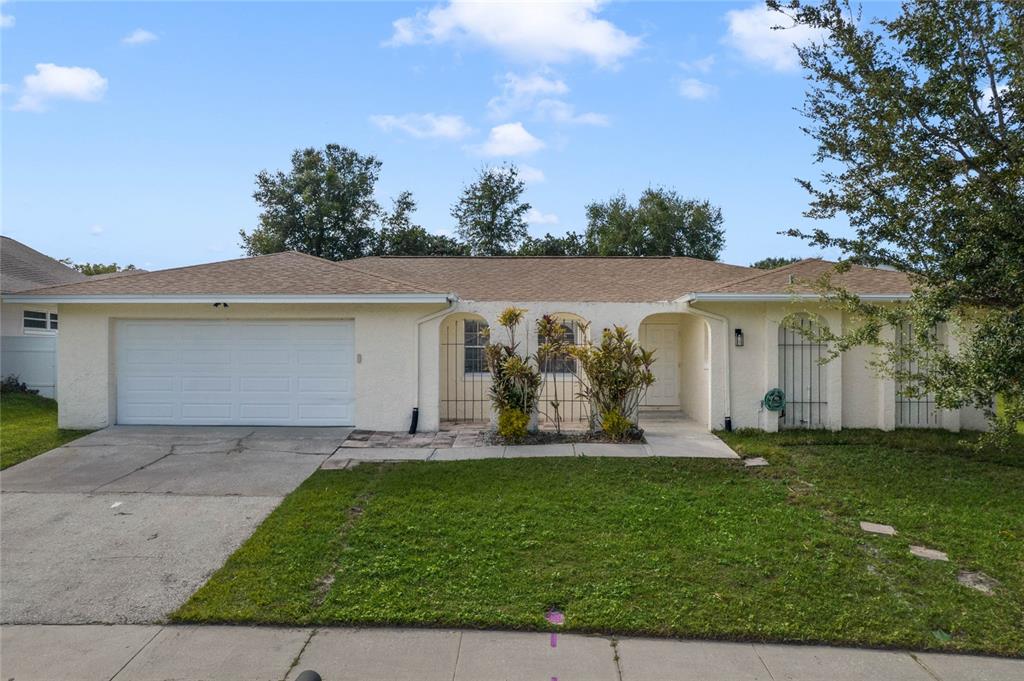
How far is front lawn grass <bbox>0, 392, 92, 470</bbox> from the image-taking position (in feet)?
30.7

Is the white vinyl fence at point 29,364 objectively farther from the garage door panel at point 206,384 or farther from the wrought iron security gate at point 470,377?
the wrought iron security gate at point 470,377

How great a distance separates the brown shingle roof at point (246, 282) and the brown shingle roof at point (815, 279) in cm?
557

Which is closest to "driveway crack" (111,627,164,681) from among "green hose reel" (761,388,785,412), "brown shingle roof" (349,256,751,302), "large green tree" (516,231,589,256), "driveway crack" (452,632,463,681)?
"driveway crack" (452,632,463,681)

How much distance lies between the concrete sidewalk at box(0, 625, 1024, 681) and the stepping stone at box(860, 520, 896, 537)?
2.14 m

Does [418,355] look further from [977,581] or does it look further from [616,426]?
[977,581]

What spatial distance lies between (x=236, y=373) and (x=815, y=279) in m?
10.6

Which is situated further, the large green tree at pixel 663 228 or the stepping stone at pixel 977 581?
the large green tree at pixel 663 228

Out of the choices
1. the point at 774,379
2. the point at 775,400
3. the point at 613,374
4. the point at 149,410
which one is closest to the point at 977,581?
the point at 613,374

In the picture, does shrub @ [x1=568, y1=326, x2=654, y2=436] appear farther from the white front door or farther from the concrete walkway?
the white front door

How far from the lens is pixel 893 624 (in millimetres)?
4246

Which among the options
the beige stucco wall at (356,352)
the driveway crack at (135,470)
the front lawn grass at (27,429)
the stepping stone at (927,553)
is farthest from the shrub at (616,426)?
the front lawn grass at (27,429)

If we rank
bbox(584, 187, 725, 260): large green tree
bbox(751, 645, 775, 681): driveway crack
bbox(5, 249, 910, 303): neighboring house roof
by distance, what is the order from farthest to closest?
bbox(584, 187, 725, 260): large green tree → bbox(5, 249, 910, 303): neighboring house roof → bbox(751, 645, 775, 681): driveway crack

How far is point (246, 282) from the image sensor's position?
36.3ft

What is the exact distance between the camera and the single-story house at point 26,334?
15.7 m
